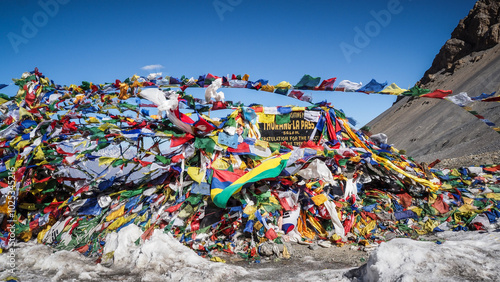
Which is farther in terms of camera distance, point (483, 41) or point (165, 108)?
point (483, 41)

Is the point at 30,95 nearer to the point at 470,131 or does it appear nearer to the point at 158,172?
the point at 158,172

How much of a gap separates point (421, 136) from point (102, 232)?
1634 inches

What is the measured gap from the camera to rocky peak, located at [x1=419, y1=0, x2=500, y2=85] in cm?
6100

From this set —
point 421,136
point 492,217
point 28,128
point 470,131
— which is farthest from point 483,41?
point 28,128

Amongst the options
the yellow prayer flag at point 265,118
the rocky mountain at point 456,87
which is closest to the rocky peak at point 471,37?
the rocky mountain at point 456,87

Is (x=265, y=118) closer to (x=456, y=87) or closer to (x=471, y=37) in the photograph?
(x=456, y=87)

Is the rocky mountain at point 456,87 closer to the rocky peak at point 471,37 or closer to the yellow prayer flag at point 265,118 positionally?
the rocky peak at point 471,37

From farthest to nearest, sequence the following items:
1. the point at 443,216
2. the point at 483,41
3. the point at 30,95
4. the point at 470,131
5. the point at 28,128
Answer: the point at 483,41 < the point at 470,131 < the point at 30,95 < the point at 28,128 < the point at 443,216

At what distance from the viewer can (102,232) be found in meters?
5.59

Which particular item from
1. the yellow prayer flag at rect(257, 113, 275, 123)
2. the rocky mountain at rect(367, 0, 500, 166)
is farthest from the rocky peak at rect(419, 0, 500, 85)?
the yellow prayer flag at rect(257, 113, 275, 123)

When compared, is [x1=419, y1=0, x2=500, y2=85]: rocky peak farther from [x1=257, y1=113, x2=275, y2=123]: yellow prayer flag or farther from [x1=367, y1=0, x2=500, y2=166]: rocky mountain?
[x1=257, y1=113, x2=275, y2=123]: yellow prayer flag

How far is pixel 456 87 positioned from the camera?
54.2 meters

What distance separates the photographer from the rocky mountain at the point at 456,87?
32750 millimetres

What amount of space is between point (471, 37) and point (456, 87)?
1891 centimetres
